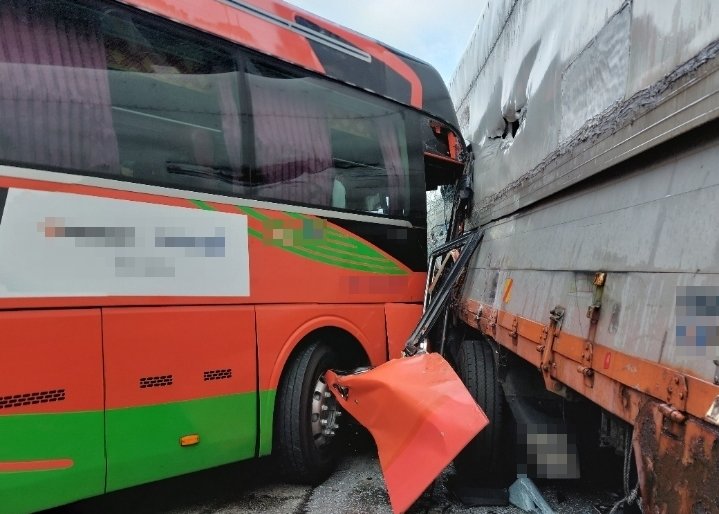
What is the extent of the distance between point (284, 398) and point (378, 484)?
2.90 feet

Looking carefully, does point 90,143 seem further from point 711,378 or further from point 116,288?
point 711,378

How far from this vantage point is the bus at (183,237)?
2.55 m

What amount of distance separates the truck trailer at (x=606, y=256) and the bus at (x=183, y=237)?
3.60 ft

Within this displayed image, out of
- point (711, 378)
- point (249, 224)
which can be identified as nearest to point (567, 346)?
point (711, 378)

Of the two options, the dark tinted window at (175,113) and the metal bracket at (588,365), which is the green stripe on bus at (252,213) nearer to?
the dark tinted window at (175,113)

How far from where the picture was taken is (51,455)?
2545mm

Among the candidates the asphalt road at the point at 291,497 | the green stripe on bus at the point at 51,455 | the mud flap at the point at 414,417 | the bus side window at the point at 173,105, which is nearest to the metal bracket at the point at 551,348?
the mud flap at the point at 414,417

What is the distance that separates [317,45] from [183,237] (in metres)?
1.92

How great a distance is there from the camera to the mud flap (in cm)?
273

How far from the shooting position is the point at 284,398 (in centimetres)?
370

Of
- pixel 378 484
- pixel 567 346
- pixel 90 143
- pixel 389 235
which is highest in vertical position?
pixel 90 143

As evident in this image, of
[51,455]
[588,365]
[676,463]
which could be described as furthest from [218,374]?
[676,463]

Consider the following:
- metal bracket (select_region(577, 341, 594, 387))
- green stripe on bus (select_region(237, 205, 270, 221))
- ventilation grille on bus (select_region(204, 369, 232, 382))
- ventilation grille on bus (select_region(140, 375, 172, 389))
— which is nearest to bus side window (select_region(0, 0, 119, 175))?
green stripe on bus (select_region(237, 205, 270, 221))

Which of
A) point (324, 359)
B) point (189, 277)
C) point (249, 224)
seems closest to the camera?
point (189, 277)
